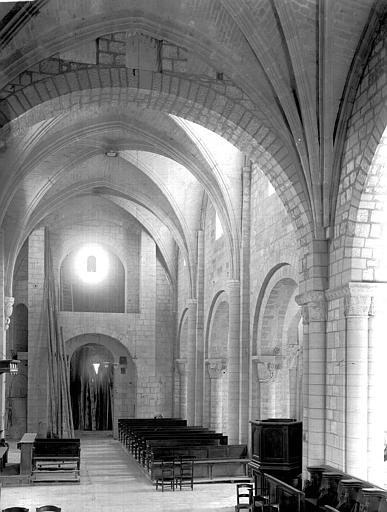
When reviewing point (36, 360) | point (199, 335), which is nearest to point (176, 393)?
point (36, 360)

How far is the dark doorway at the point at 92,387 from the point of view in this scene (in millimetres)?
30344

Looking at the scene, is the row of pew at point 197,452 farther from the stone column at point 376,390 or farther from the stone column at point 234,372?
the stone column at point 376,390

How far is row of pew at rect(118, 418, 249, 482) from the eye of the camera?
16516mm

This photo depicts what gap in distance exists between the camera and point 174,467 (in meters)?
15.8

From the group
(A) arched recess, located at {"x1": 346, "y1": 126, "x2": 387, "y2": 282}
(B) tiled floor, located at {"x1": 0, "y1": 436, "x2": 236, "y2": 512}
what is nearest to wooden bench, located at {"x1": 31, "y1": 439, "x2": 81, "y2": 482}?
(B) tiled floor, located at {"x1": 0, "y1": 436, "x2": 236, "y2": 512}

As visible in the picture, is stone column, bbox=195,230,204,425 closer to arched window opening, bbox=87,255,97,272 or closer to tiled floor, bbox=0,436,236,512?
tiled floor, bbox=0,436,236,512

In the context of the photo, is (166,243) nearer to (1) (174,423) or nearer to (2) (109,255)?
(2) (109,255)

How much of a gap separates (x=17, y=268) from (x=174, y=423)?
978cm

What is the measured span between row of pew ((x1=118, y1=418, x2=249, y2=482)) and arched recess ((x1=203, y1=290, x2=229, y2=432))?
2394 mm

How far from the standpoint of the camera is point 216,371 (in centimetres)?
2328

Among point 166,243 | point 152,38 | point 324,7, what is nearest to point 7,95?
point 152,38

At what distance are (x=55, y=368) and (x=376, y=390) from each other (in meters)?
17.9

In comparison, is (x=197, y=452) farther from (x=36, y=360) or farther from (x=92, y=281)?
(x=92, y=281)

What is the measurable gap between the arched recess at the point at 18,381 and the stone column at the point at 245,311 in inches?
490
